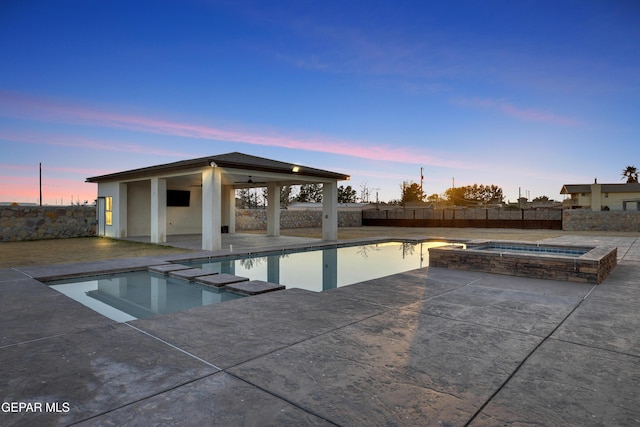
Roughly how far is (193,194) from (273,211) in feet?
15.4

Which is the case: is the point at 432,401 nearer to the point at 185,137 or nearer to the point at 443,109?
the point at 443,109

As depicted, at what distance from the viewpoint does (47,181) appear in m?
40.6

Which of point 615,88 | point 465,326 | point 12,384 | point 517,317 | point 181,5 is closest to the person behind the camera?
point 12,384

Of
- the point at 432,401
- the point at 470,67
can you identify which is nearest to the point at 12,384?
the point at 432,401

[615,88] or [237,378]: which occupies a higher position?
[615,88]

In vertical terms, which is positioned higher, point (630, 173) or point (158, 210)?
point (630, 173)

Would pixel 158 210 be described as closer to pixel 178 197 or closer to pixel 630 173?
pixel 178 197

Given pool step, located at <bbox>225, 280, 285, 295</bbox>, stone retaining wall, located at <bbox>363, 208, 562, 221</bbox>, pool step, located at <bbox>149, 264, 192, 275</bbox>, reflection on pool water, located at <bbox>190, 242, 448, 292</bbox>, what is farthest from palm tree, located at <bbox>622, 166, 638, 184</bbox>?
pool step, located at <bbox>149, 264, 192, 275</bbox>

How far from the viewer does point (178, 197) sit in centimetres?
1861

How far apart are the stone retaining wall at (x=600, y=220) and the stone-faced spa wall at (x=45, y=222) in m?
31.8

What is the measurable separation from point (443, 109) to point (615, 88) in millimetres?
7104

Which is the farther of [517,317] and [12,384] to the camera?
[517,317]

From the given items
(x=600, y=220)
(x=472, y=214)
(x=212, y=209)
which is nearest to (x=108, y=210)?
(x=212, y=209)

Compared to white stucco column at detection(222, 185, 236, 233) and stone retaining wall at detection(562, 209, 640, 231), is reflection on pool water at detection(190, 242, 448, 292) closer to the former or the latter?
white stucco column at detection(222, 185, 236, 233)
